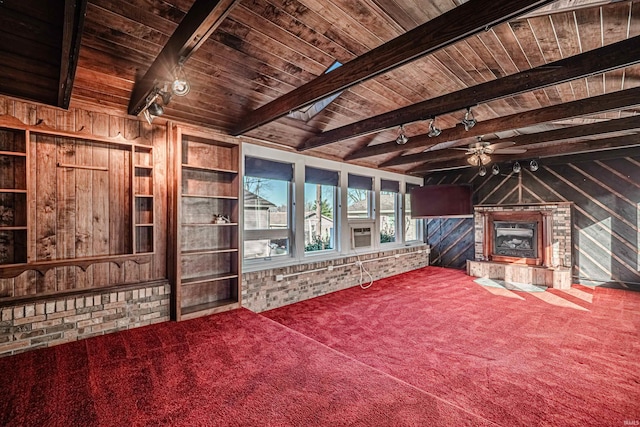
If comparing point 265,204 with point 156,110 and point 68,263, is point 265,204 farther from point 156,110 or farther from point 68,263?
point 68,263

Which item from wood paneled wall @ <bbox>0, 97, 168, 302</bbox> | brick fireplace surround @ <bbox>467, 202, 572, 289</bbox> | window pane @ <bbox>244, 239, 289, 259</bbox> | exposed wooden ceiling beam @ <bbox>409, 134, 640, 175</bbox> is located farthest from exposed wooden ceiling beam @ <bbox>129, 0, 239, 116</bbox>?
brick fireplace surround @ <bbox>467, 202, 572, 289</bbox>

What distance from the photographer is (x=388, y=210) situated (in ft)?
22.6

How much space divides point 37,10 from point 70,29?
43 centimetres

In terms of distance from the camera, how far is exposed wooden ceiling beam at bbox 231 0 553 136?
1.48m

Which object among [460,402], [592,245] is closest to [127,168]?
[460,402]

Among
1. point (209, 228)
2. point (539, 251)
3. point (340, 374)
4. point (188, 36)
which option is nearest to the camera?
point (188, 36)

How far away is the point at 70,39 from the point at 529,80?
3.16 meters

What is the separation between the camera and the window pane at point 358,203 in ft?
19.3

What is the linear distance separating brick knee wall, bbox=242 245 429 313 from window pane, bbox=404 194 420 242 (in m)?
0.96

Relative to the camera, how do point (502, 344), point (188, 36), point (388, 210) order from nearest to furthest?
1. point (188, 36)
2. point (502, 344)
3. point (388, 210)

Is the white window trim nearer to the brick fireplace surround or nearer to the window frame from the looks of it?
the window frame

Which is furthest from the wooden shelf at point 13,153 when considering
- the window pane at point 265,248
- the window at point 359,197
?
the window at point 359,197

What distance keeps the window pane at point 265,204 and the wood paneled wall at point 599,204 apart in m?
5.16

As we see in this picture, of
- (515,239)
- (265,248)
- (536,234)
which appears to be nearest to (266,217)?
(265,248)
